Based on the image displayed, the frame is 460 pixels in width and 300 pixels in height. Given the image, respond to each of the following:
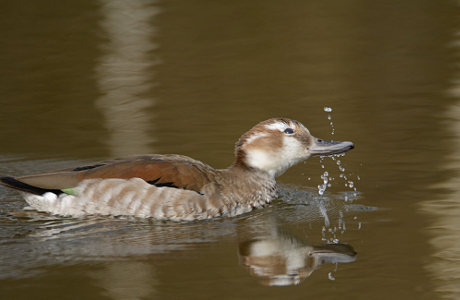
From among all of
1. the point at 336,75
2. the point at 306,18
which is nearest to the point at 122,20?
the point at 306,18

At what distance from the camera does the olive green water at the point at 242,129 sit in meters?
7.73

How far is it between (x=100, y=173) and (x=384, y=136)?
4.22m

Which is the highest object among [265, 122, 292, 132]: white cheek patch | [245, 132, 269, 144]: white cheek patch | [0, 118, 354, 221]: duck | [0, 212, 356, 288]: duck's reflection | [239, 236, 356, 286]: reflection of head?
[265, 122, 292, 132]: white cheek patch

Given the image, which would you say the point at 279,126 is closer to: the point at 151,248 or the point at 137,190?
the point at 137,190

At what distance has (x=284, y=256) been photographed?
8.23 m

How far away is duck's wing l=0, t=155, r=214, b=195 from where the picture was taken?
31.3 ft

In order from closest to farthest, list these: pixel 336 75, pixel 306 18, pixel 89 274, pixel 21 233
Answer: pixel 89 274 < pixel 21 233 < pixel 336 75 < pixel 306 18

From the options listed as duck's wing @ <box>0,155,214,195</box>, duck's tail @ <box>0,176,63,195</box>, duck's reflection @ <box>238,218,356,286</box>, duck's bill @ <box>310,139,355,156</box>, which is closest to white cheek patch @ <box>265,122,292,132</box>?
duck's bill @ <box>310,139,355,156</box>

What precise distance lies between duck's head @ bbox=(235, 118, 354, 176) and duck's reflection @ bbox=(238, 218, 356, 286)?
1.40m

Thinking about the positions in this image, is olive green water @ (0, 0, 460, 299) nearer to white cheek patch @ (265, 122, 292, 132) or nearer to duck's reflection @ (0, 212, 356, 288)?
duck's reflection @ (0, 212, 356, 288)

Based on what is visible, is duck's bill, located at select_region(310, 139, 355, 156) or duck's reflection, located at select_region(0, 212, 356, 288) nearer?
duck's reflection, located at select_region(0, 212, 356, 288)

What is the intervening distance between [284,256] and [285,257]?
0.04m

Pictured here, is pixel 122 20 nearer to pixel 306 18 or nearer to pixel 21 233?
pixel 306 18

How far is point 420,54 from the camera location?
55.2 feet
